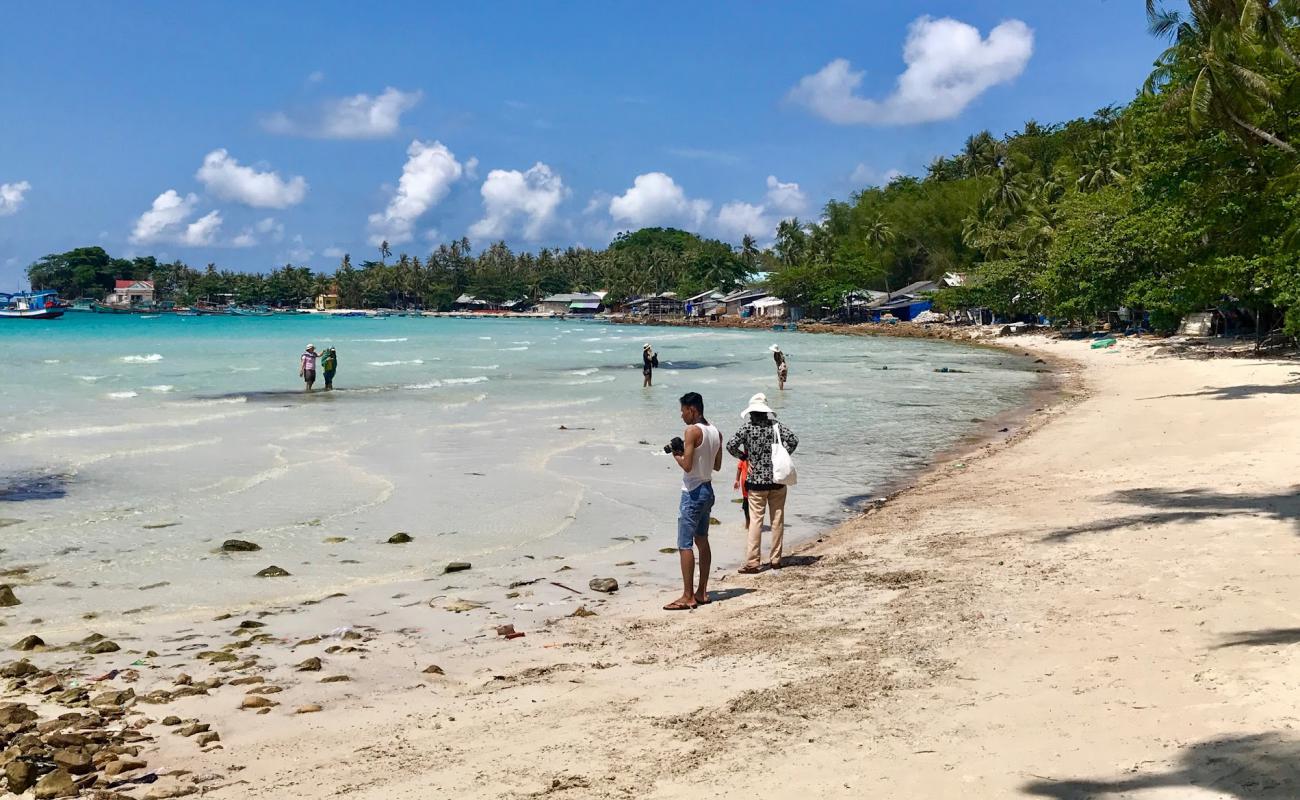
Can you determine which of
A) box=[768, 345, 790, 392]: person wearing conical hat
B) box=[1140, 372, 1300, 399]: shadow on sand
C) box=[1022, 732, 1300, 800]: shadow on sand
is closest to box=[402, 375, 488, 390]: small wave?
box=[768, 345, 790, 392]: person wearing conical hat

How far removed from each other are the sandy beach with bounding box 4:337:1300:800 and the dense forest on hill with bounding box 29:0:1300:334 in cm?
1121

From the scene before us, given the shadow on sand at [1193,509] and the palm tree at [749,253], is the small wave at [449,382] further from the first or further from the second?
the palm tree at [749,253]

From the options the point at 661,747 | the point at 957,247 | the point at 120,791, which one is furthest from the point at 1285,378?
the point at 957,247

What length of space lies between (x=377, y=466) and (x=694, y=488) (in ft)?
36.3

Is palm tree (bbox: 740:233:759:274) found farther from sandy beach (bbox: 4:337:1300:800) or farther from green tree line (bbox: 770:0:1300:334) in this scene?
sandy beach (bbox: 4:337:1300:800)

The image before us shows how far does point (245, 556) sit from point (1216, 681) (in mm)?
9537

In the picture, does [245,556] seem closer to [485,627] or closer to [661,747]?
[485,627]

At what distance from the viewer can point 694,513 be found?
8578 millimetres

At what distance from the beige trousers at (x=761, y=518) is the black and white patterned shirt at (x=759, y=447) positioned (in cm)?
14

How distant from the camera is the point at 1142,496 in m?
11.8

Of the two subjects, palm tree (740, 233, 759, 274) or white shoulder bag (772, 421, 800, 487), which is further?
palm tree (740, 233, 759, 274)

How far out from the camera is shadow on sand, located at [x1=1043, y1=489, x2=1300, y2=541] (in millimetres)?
9883

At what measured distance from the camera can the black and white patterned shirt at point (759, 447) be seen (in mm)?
9500

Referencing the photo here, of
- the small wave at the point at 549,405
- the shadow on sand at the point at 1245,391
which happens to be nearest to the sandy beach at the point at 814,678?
the shadow on sand at the point at 1245,391
